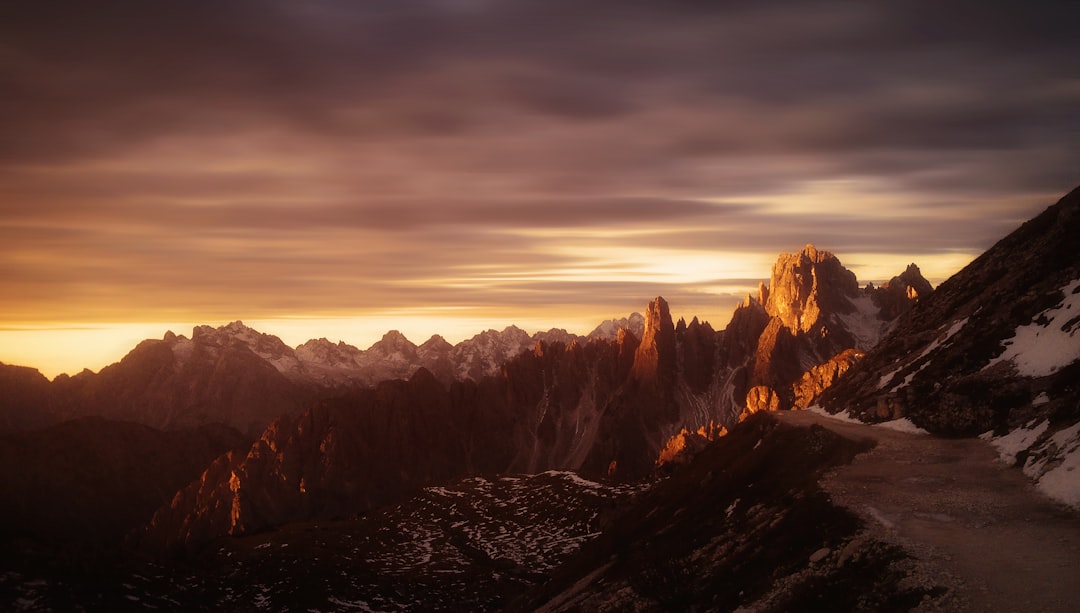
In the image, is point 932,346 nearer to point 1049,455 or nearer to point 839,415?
point 839,415

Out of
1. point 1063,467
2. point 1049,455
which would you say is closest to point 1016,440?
point 1049,455

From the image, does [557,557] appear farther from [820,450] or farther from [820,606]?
[820,606]

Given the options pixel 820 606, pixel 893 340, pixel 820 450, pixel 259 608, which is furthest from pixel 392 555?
pixel 820 606

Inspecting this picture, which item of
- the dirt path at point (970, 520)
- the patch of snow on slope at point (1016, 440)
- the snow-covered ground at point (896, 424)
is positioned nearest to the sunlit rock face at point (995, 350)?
the patch of snow on slope at point (1016, 440)

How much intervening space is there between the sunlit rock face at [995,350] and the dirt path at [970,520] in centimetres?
440

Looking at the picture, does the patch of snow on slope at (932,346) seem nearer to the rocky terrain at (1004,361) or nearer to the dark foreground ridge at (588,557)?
the rocky terrain at (1004,361)

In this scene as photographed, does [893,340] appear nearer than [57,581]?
No

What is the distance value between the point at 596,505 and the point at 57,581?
11070cm

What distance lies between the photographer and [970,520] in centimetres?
4484

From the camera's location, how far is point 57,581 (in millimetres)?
88062

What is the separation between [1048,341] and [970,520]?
30757 millimetres

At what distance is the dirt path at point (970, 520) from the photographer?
3462 centimetres

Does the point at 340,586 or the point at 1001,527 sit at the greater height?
the point at 1001,527

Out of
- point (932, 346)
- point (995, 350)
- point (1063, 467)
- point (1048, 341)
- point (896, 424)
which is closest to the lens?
point (1063, 467)
